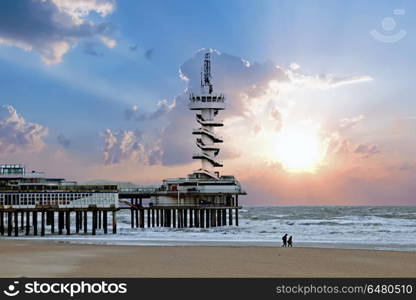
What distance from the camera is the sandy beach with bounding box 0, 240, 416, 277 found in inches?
1164

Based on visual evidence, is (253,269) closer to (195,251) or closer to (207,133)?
(195,251)

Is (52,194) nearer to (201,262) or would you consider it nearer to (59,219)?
(59,219)

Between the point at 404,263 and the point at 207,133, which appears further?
the point at 207,133

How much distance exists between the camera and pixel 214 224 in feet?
261

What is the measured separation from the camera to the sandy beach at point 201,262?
29.6 m

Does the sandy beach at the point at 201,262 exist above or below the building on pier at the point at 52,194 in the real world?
below

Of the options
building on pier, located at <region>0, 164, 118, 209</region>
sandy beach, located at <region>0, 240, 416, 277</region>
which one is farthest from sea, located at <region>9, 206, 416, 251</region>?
sandy beach, located at <region>0, 240, 416, 277</region>

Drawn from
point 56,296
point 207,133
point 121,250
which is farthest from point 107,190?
point 56,296

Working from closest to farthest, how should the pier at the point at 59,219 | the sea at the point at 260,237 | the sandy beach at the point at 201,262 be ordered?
the sandy beach at the point at 201,262
the sea at the point at 260,237
the pier at the point at 59,219

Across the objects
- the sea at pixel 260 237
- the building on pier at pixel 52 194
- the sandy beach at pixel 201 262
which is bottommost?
the sea at pixel 260 237

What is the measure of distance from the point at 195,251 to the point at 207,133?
43752 millimetres

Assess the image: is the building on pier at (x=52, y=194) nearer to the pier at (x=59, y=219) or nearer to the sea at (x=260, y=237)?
the pier at (x=59, y=219)

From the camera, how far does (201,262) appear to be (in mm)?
34531

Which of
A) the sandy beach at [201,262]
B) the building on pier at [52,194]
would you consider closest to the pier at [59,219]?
the building on pier at [52,194]
